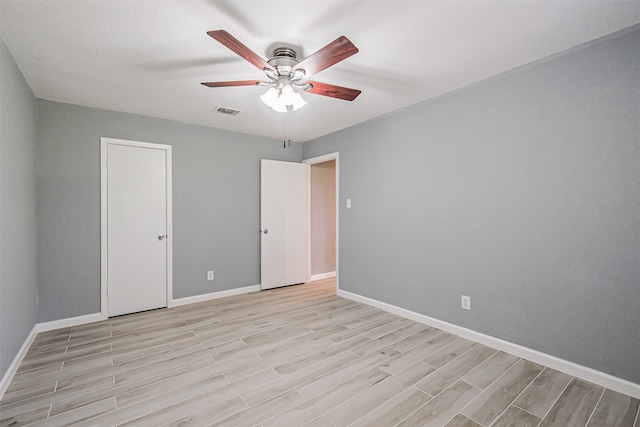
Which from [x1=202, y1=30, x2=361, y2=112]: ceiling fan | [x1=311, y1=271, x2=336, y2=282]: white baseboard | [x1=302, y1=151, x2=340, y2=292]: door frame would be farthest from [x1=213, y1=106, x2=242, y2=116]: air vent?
[x1=311, y1=271, x2=336, y2=282]: white baseboard

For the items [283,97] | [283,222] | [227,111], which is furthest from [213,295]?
[283,97]

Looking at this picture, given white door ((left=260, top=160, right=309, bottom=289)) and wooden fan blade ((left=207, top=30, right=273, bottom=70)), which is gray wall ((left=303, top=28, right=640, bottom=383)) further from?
wooden fan blade ((left=207, top=30, right=273, bottom=70))

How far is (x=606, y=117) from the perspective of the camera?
81.2 inches

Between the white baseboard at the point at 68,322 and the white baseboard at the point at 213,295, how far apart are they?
0.81 metres

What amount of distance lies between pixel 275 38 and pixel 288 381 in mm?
2440

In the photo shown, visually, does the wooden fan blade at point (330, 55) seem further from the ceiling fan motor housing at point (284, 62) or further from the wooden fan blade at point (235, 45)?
the wooden fan blade at point (235, 45)

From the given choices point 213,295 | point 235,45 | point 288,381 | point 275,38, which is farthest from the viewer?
point 213,295

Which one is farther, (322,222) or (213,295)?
(322,222)

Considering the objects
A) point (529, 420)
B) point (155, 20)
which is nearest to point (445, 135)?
point (529, 420)

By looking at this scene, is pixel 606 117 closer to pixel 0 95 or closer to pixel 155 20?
pixel 155 20

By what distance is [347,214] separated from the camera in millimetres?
4211

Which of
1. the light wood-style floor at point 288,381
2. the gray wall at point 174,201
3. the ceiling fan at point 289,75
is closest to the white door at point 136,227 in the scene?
the gray wall at point 174,201

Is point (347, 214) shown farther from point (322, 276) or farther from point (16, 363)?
point (16, 363)

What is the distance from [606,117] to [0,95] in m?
4.18
